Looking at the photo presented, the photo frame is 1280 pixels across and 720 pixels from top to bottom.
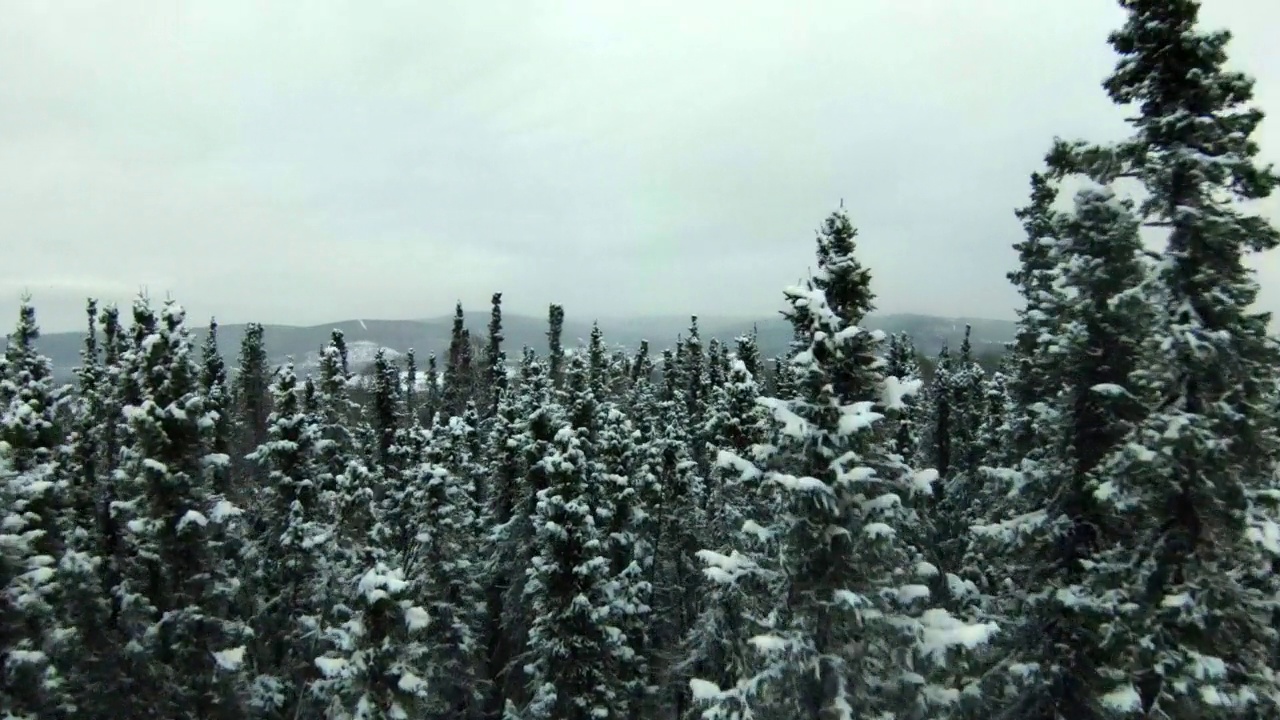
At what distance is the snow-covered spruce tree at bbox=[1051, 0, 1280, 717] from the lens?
12477 millimetres

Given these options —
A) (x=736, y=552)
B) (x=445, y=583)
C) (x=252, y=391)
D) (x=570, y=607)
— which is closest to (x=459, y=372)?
(x=252, y=391)

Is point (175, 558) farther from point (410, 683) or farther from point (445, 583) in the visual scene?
point (445, 583)

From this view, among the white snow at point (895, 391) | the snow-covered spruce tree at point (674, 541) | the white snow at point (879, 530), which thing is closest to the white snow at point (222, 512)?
the white snow at point (879, 530)

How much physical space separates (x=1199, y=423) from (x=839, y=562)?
605cm

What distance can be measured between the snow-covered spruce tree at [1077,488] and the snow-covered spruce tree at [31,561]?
2279 centimetres

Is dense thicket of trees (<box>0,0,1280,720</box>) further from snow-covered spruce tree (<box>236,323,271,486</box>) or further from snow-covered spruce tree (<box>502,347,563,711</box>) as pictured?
snow-covered spruce tree (<box>236,323,271,486</box>)

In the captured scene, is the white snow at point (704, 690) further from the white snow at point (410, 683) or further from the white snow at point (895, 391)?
the white snow at point (410, 683)

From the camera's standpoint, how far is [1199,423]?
12320 mm

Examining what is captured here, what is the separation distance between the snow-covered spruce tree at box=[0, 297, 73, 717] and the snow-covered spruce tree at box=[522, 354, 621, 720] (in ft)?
Result: 43.0

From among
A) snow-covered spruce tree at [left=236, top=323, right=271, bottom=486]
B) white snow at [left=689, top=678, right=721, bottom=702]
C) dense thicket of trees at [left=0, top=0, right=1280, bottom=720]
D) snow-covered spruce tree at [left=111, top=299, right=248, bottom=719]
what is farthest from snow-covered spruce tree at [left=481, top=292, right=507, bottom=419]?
white snow at [left=689, top=678, right=721, bottom=702]

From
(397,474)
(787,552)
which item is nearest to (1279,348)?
(787,552)

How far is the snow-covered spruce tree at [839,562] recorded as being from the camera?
13.3 meters

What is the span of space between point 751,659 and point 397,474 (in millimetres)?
30107

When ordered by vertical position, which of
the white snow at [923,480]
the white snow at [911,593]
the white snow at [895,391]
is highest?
the white snow at [895,391]
